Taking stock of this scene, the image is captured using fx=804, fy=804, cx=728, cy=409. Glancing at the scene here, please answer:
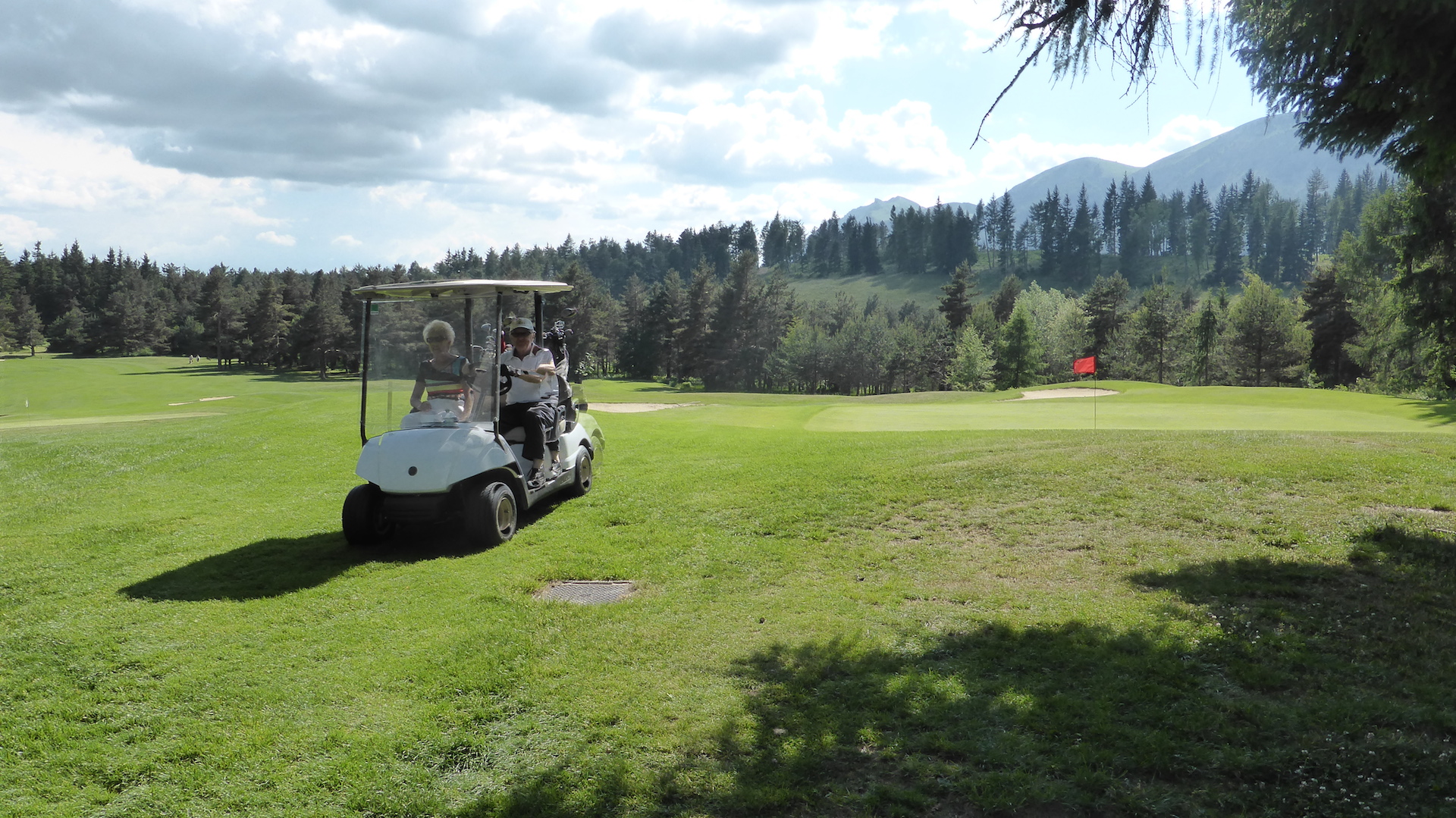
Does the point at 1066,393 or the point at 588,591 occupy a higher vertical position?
the point at 1066,393

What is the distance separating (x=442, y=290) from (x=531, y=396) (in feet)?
5.22

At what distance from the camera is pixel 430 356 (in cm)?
863

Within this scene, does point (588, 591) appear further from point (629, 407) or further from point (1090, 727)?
point (629, 407)

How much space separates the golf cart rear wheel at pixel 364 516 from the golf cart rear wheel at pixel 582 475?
264 cm

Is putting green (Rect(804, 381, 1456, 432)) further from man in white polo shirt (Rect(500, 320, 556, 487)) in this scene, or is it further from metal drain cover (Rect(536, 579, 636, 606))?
metal drain cover (Rect(536, 579, 636, 606))

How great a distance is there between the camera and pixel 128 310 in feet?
314

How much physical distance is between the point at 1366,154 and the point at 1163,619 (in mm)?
3689

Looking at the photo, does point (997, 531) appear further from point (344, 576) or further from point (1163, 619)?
point (344, 576)

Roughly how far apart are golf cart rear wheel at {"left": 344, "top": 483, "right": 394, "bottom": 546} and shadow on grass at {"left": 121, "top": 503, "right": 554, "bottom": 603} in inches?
5.2

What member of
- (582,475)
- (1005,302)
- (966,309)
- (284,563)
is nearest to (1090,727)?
(284,563)

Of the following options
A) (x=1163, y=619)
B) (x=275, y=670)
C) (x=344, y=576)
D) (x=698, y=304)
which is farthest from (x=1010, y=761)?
(x=698, y=304)

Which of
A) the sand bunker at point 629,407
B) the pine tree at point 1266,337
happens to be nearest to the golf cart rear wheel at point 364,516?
the sand bunker at point 629,407

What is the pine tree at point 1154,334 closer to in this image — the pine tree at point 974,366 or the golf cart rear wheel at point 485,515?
the pine tree at point 974,366

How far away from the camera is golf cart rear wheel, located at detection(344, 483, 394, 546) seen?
8172 millimetres
